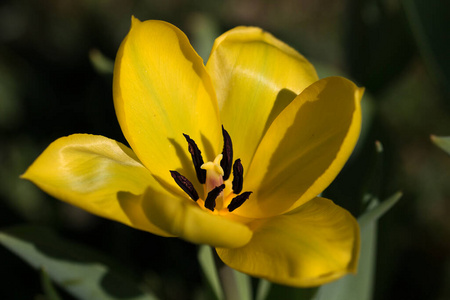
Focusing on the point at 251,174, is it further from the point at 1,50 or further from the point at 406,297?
the point at 1,50

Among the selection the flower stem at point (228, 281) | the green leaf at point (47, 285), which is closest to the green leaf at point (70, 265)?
the green leaf at point (47, 285)

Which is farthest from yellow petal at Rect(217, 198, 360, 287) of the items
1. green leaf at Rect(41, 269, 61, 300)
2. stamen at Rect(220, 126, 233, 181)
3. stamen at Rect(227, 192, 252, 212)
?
green leaf at Rect(41, 269, 61, 300)

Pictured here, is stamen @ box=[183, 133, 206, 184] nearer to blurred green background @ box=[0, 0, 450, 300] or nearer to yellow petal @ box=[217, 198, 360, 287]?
yellow petal @ box=[217, 198, 360, 287]

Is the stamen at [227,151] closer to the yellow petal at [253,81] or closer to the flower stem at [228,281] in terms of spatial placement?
the yellow petal at [253,81]

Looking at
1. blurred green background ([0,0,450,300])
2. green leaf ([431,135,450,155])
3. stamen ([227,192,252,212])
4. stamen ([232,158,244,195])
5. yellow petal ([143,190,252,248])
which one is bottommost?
blurred green background ([0,0,450,300])

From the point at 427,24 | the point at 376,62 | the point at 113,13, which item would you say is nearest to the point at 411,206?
the point at 376,62

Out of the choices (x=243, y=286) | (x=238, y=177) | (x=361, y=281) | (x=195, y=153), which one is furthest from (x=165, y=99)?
(x=361, y=281)
